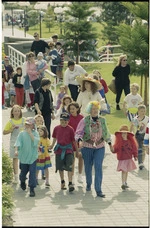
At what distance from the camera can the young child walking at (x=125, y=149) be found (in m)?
14.4

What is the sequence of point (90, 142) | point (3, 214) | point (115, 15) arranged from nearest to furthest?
1. point (3, 214)
2. point (90, 142)
3. point (115, 15)

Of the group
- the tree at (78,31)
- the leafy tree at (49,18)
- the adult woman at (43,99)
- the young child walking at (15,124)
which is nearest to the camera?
the young child walking at (15,124)

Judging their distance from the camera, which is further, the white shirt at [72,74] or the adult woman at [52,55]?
the adult woman at [52,55]

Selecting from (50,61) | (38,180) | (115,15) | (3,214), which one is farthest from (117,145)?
(115,15)

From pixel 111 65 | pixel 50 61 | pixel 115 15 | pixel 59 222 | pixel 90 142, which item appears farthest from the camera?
pixel 115 15

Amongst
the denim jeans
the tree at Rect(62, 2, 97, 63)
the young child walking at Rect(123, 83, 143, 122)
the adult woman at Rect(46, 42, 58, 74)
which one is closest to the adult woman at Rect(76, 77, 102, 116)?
the young child walking at Rect(123, 83, 143, 122)

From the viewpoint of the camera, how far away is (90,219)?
12.5 meters

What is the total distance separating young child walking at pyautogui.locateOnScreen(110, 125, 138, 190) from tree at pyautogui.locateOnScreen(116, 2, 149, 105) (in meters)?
8.82

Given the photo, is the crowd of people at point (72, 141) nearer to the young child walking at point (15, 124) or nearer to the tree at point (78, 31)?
the young child walking at point (15, 124)

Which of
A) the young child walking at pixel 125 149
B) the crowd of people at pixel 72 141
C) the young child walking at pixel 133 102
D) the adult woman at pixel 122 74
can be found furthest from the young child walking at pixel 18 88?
the young child walking at pixel 125 149

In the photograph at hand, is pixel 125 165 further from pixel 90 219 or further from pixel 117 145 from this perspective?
pixel 90 219

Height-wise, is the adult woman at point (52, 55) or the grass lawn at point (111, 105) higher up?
the adult woman at point (52, 55)

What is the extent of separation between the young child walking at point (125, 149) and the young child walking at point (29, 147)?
1.52 metres

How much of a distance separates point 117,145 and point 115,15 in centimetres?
3498
